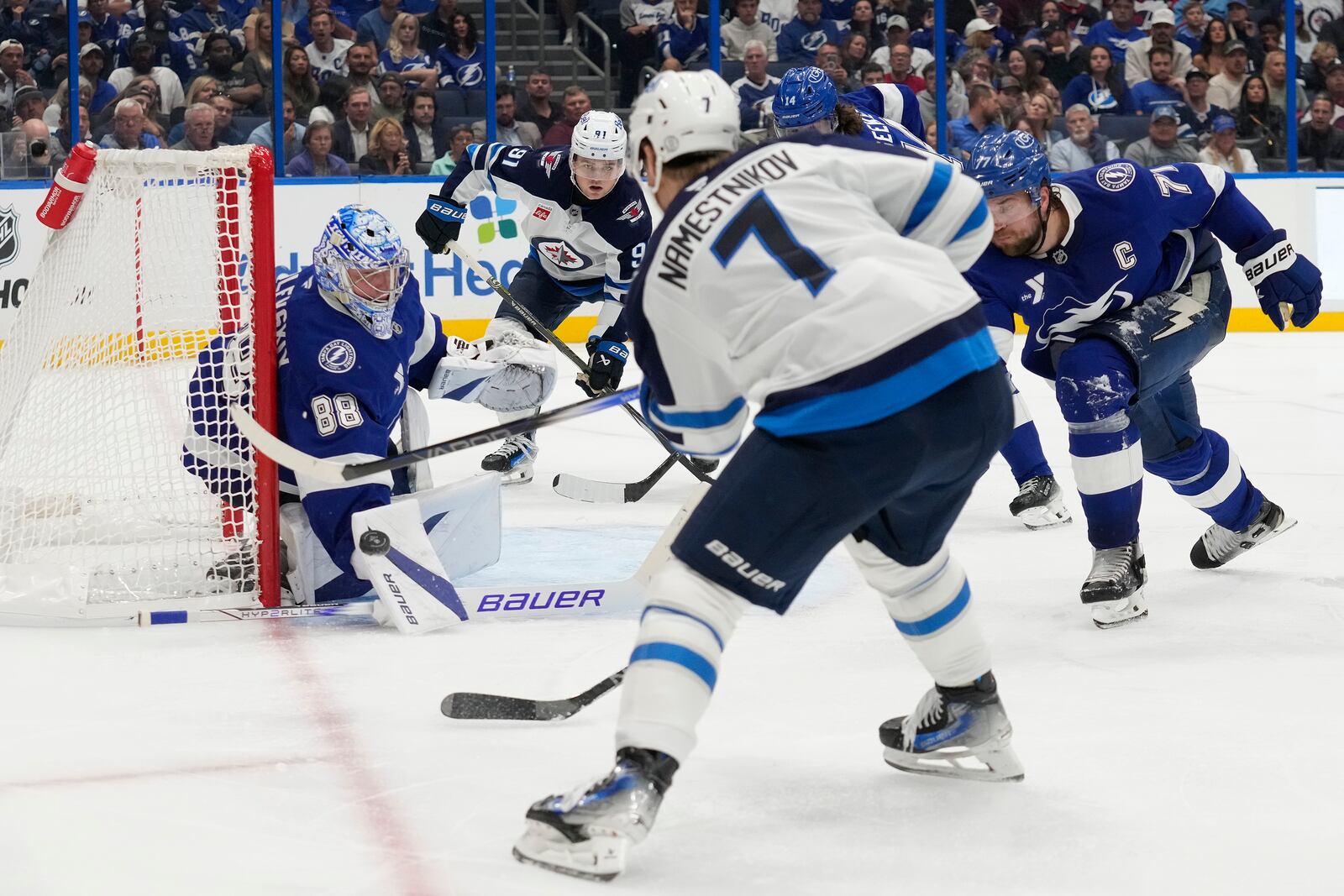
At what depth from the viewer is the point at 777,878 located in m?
1.87

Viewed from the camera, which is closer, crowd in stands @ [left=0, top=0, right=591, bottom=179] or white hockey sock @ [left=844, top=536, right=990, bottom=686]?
white hockey sock @ [left=844, top=536, right=990, bottom=686]

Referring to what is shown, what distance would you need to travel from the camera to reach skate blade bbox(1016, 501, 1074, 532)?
13.1 ft

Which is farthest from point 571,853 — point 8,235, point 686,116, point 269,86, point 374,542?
point 269,86

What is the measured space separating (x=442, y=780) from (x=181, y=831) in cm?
36

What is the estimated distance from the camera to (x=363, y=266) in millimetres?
3082

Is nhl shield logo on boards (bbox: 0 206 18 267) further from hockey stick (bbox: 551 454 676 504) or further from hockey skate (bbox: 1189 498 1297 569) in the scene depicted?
hockey skate (bbox: 1189 498 1297 569)

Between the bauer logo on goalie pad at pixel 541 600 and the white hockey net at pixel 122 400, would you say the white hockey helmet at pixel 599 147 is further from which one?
the bauer logo on goalie pad at pixel 541 600

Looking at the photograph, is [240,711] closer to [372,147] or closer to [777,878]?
[777,878]

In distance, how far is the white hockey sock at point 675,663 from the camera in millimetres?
1829

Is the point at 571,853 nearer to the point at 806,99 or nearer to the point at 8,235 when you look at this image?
the point at 806,99

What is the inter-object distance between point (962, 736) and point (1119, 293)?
1.23 metres

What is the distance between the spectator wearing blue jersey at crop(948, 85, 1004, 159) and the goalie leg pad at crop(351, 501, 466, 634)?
604cm

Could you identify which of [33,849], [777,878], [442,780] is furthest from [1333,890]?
[33,849]

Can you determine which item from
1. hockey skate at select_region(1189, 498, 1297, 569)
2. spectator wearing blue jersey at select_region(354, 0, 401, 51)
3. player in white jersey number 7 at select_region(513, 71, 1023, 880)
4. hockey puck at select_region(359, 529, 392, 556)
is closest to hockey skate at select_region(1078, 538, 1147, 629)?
hockey skate at select_region(1189, 498, 1297, 569)
